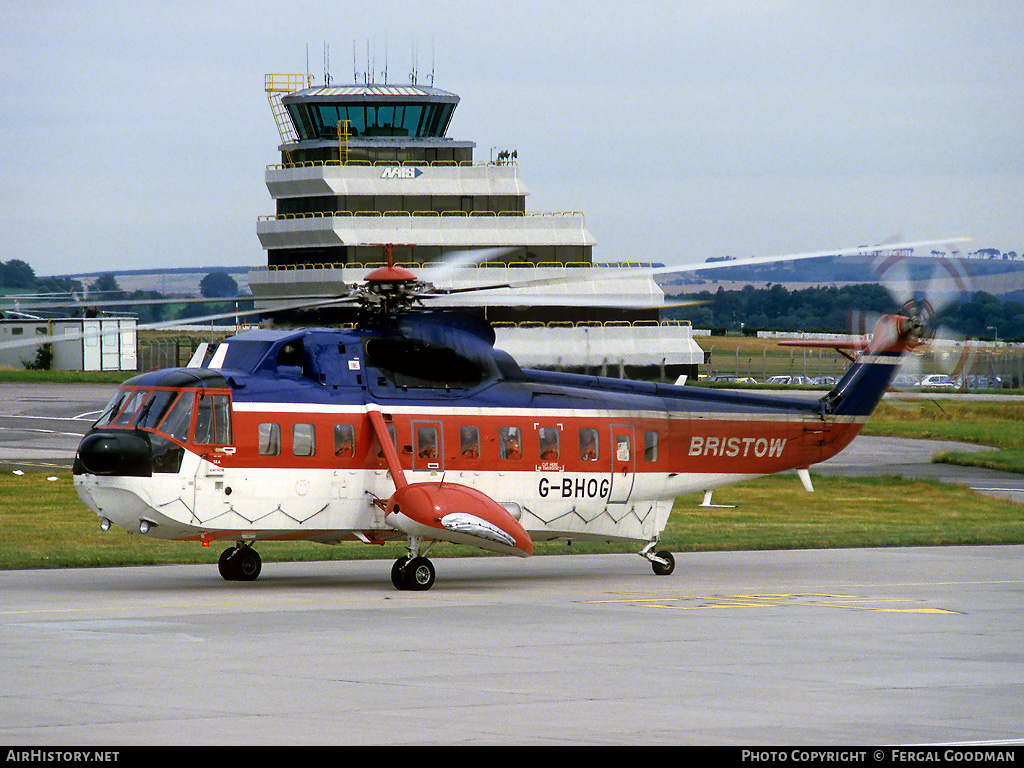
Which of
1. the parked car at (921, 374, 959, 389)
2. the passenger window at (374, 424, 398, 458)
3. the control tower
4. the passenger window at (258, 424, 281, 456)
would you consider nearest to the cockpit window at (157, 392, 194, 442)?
the passenger window at (258, 424, 281, 456)

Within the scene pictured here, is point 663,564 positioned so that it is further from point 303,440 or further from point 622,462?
point 303,440

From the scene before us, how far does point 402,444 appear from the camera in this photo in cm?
2114

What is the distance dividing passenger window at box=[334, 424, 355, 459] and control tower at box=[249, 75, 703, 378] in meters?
60.0

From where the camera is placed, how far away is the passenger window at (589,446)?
23.1m

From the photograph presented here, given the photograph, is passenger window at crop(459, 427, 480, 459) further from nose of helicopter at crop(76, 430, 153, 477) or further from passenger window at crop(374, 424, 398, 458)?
nose of helicopter at crop(76, 430, 153, 477)

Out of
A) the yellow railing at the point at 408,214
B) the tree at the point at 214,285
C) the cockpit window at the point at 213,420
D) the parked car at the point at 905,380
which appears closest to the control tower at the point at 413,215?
the yellow railing at the point at 408,214

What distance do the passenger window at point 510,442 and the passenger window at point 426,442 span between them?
1236 mm

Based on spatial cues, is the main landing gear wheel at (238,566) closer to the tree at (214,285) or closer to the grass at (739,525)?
the grass at (739,525)

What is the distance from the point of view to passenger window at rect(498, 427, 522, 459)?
2216 cm

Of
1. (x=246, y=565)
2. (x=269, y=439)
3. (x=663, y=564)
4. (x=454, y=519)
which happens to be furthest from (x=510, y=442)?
(x=246, y=565)

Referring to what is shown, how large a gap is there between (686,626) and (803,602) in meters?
3.59

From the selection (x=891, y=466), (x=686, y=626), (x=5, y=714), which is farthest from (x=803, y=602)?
(x=891, y=466)

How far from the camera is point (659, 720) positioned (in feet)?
34.0

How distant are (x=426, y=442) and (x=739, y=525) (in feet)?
47.5
